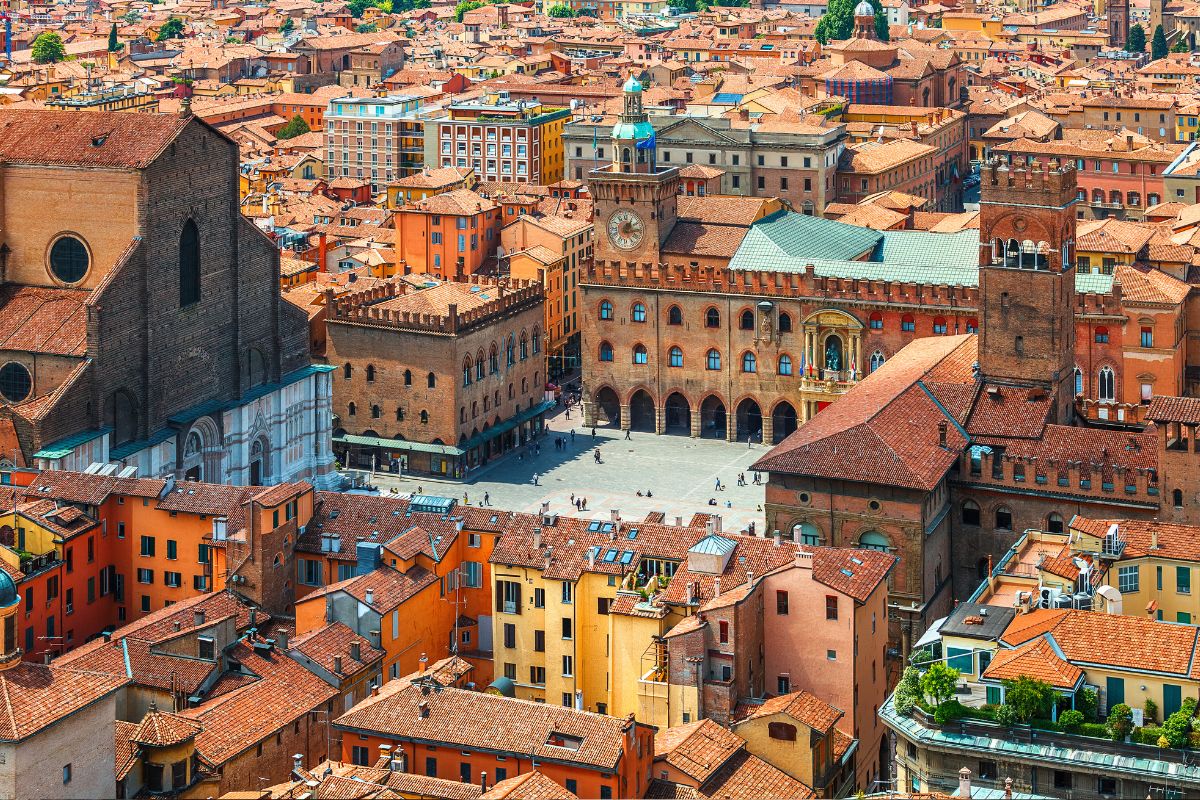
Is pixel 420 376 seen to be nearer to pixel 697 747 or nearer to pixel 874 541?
pixel 874 541

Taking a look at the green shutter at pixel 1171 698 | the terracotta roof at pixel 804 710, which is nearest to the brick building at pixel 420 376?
the terracotta roof at pixel 804 710

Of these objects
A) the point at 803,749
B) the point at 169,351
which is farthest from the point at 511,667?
the point at 169,351

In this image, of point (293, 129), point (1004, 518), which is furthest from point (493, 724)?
point (293, 129)

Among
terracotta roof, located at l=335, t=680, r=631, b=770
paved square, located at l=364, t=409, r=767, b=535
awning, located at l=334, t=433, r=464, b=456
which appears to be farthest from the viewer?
awning, located at l=334, t=433, r=464, b=456

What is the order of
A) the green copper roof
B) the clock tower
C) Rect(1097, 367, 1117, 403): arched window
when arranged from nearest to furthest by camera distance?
Rect(1097, 367, 1117, 403): arched window < the green copper roof < the clock tower

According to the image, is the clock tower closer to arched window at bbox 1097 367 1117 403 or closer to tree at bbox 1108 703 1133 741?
arched window at bbox 1097 367 1117 403

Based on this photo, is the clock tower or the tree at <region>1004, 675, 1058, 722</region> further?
the clock tower

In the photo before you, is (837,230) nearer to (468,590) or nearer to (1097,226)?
(1097,226)

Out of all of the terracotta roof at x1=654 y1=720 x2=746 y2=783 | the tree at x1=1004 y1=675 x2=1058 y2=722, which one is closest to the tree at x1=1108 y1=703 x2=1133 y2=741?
the tree at x1=1004 y1=675 x2=1058 y2=722
